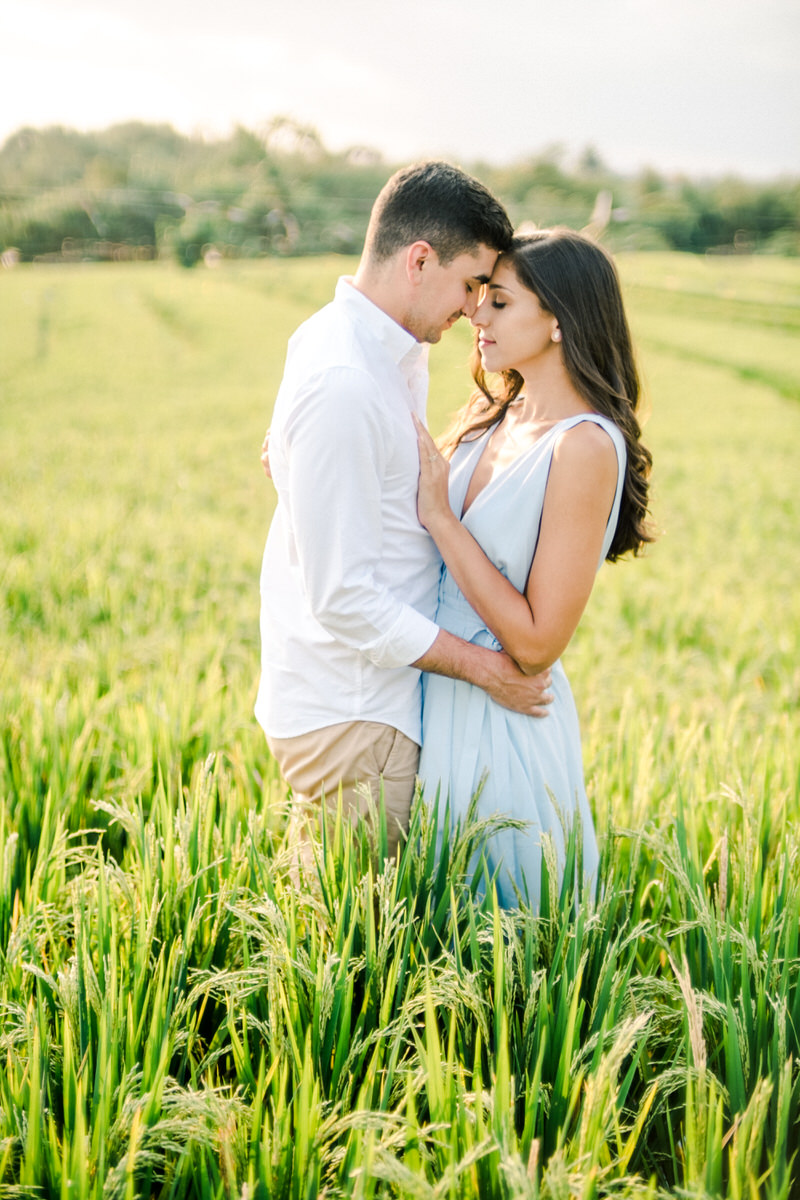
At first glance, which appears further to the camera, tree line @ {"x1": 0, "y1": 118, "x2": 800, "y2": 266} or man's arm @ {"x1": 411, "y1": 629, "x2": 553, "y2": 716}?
tree line @ {"x1": 0, "y1": 118, "x2": 800, "y2": 266}

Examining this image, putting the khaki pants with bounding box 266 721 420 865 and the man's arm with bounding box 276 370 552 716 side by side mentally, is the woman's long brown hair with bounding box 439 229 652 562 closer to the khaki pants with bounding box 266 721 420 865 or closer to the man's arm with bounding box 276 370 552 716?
the man's arm with bounding box 276 370 552 716

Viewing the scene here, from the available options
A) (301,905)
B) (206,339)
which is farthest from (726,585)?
(206,339)

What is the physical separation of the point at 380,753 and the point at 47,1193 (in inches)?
44.1

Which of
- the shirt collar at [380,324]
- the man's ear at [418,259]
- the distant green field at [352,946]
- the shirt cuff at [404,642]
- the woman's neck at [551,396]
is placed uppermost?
the man's ear at [418,259]

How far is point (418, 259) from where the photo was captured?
2.08m

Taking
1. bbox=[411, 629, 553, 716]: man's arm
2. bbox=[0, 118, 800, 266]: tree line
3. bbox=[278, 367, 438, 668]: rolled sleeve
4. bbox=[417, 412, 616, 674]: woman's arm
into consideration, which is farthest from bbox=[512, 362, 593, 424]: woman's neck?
bbox=[0, 118, 800, 266]: tree line

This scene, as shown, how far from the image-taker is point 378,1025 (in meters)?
1.65

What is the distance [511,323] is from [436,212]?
330 millimetres

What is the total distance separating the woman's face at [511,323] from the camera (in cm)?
218

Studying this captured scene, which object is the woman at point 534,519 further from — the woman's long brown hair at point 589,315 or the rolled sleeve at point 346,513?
the rolled sleeve at point 346,513

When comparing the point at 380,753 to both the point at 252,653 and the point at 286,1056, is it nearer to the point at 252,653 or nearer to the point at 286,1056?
the point at 286,1056

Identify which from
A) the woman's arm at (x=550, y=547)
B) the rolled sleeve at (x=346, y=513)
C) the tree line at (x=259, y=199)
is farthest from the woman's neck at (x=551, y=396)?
the tree line at (x=259, y=199)

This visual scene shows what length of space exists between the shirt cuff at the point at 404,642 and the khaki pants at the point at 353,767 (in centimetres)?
20

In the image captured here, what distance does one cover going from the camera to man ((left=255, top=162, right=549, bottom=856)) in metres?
1.94
